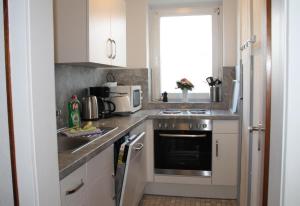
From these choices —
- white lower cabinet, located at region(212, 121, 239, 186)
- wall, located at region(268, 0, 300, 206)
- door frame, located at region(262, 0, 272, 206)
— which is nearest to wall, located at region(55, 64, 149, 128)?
white lower cabinet, located at region(212, 121, 239, 186)

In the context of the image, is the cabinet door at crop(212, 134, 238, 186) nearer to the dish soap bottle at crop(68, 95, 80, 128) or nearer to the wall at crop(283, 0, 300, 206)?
the dish soap bottle at crop(68, 95, 80, 128)

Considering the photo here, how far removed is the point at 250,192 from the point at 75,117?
54.7 inches

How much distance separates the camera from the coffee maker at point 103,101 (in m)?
2.68

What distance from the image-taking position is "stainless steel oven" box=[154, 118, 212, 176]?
9.24 ft

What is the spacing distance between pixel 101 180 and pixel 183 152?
139 centimetres

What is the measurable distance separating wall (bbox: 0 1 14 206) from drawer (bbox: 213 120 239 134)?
2182 millimetres

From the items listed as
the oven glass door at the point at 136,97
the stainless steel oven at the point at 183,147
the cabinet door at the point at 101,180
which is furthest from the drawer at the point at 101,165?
the oven glass door at the point at 136,97

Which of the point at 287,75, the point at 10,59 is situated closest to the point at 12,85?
the point at 10,59

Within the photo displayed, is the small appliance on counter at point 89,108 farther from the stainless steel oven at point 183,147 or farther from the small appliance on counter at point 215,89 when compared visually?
the small appliance on counter at point 215,89

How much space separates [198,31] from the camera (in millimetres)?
Answer: 3486

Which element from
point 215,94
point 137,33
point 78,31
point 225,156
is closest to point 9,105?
point 78,31

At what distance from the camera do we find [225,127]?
2.77 metres

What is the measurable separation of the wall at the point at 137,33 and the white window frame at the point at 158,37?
213mm

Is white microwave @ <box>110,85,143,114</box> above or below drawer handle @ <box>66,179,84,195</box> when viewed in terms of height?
above
